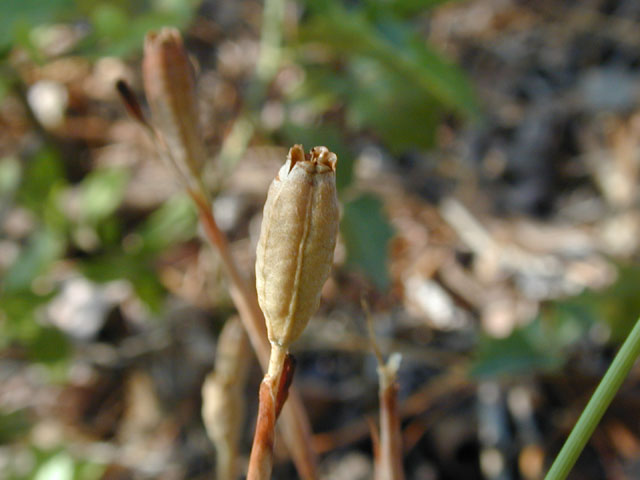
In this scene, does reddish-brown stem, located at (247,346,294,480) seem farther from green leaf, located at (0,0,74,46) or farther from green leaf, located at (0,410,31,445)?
green leaf, located at (0,410,31,445)

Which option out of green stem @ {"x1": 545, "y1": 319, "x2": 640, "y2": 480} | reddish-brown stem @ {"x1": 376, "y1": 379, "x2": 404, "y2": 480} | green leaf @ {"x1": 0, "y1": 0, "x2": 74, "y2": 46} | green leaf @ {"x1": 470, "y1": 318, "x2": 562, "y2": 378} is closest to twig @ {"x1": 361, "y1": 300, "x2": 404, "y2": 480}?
reddish-brown stem @ {"x1": 376, "y1": 379, "x2": 404, "y2": 480}

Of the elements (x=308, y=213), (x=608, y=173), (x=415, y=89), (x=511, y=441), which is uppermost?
(x=308, y=213)

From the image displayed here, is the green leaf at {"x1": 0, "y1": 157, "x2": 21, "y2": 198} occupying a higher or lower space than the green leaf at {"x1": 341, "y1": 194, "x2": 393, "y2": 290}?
higher

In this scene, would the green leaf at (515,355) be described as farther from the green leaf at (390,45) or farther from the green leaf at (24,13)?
the green leaf at (24,13)

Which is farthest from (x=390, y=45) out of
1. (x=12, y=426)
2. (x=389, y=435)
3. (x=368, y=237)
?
(x=12, y=426)

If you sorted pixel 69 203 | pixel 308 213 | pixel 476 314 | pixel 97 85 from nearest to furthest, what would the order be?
1. pixel 308 213
2. pixel 476 314
3. pixel 69 203
4. pixel 97 85

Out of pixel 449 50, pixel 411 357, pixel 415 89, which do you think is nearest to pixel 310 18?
pixel 415 89

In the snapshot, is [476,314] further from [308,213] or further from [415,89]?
[308,213]
